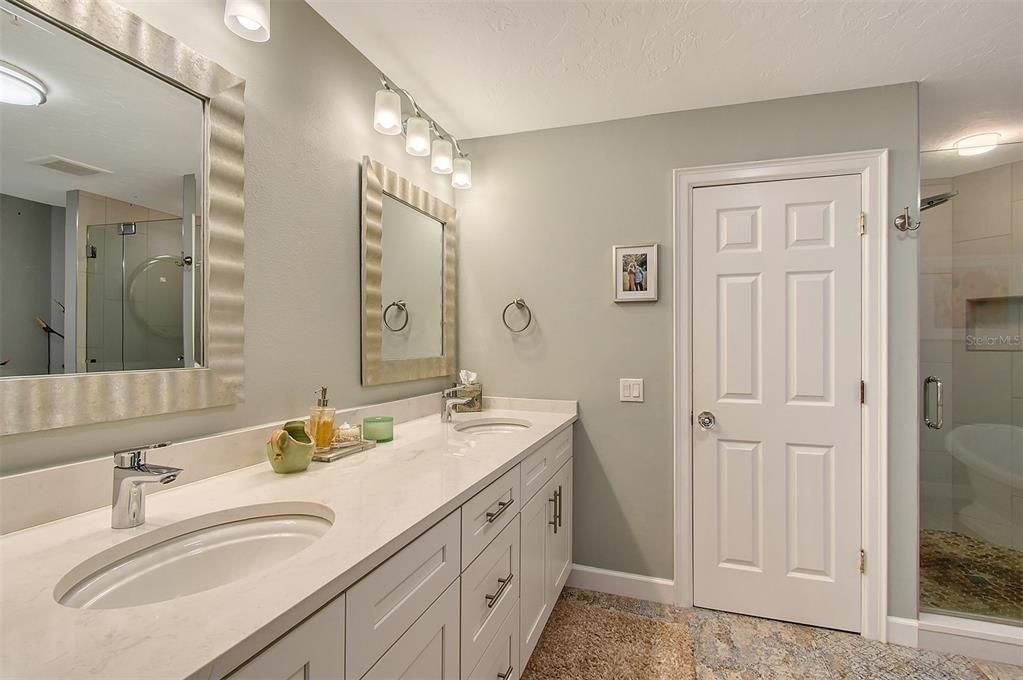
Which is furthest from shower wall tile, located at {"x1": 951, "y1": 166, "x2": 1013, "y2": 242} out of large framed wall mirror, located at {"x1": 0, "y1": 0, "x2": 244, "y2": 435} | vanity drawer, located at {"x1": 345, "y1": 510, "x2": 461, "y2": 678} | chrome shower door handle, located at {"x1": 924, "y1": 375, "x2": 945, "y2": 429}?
large framed wall mirror, located at {"x1": 0, "y1": 0, "x2": 244, "y2": 435}

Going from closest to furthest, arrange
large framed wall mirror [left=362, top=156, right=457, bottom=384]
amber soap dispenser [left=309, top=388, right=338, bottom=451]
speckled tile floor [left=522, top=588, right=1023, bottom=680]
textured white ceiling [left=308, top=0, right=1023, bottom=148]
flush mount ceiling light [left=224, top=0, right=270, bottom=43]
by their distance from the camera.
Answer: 1. flush mount ceiling light [left=224, top=0, right=270, bottom=43]
2. amber soap dispenser [left=309, top=388, right=338, bottom=451]
3. textured white ceiling [left=308, top=0, right=1023, bottom=148]
4. speckled tile floor [left=522, top=588, right=1023, bottom=680]
5. large framed wall mirror [left=362, top=156, right=457, bottom=384]

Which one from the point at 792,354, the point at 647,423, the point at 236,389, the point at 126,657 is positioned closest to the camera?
the point at 126,657

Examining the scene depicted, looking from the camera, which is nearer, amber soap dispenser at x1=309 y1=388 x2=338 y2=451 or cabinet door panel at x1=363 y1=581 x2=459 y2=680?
cabinet door panel at x1=363 y1=581 x2=459 y2=680

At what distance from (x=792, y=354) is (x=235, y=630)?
2.24 m

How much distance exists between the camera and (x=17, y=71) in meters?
0.91

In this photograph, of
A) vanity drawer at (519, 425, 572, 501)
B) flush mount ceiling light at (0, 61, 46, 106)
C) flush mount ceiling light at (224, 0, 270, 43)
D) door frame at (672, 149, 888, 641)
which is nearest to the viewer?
flush mount ceiling light at (0, 61, 46, 106)

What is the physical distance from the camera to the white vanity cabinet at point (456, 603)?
2.44 feet

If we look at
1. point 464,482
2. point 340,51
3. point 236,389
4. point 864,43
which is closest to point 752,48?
point 864,43

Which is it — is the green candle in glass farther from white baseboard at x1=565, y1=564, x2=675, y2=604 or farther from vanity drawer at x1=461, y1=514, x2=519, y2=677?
white baseboard at x1=565, y1=564, x2=675, y2=604

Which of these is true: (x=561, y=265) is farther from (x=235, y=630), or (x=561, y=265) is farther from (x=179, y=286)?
(x=235, y=630)

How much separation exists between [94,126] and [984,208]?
10.1 ft

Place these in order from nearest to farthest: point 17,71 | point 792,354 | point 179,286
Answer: point 17,71 < point 179,286 < point 792,354

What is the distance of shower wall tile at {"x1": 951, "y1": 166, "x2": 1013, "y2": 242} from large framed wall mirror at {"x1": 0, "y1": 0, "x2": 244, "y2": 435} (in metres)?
2.75

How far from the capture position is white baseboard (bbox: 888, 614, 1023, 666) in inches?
74.7
